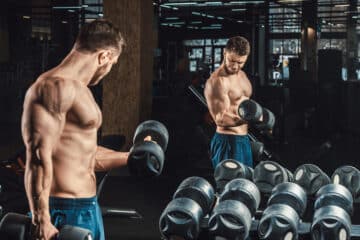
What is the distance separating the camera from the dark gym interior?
6410 mm

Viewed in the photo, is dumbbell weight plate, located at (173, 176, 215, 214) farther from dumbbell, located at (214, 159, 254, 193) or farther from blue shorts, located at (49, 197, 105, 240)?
blue shorts, located at (49, 197, 105, 240)

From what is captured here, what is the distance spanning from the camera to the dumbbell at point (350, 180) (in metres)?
3.74

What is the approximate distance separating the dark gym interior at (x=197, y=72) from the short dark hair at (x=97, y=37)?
13.3 feet

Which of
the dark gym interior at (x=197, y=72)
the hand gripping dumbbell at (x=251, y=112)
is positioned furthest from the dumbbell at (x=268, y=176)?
the dark gym interior at (x=197, y=72)

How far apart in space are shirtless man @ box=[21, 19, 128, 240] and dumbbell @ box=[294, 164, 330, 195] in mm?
1692

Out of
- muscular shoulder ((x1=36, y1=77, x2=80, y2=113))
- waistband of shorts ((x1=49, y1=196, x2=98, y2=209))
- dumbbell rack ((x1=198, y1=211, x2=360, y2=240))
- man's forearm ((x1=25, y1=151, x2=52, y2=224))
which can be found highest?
muscular shoulder ((x1=36, y1=77, x2=80, y2=113))

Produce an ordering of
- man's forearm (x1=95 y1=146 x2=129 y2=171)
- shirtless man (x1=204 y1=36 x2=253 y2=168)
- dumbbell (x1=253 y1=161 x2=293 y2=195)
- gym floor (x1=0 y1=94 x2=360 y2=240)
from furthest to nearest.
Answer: gym floor (x1=0 y1=94 x2=360 y2=240), shirtless man (x1=204 y1=36 x2=253 y2=168), dumbbell (x1=253 y1=161 x2=293 y2=195), man's forearm (x1=95 y1=146 x2=129 y2=171)

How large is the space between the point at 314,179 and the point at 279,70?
3.84 m

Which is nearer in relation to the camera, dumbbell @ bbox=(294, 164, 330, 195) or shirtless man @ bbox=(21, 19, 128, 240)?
shirtless man @ bbox=(21, 19, 128, 240)

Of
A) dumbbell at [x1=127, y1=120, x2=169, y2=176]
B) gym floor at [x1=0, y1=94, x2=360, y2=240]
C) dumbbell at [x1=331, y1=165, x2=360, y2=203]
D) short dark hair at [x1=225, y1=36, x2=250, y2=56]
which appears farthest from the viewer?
gym floor at [x1=0, y1=94, x2=360, y2=240]

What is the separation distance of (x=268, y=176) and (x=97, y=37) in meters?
1.91

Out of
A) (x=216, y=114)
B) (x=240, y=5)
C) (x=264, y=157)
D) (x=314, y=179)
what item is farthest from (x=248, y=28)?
(x=314, y=179)

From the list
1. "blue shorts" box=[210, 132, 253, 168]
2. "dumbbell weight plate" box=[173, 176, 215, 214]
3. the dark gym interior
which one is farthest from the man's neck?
the dark gym interior

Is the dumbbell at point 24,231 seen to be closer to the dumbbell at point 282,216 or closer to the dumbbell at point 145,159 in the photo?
the dumbbell at point 145,159
